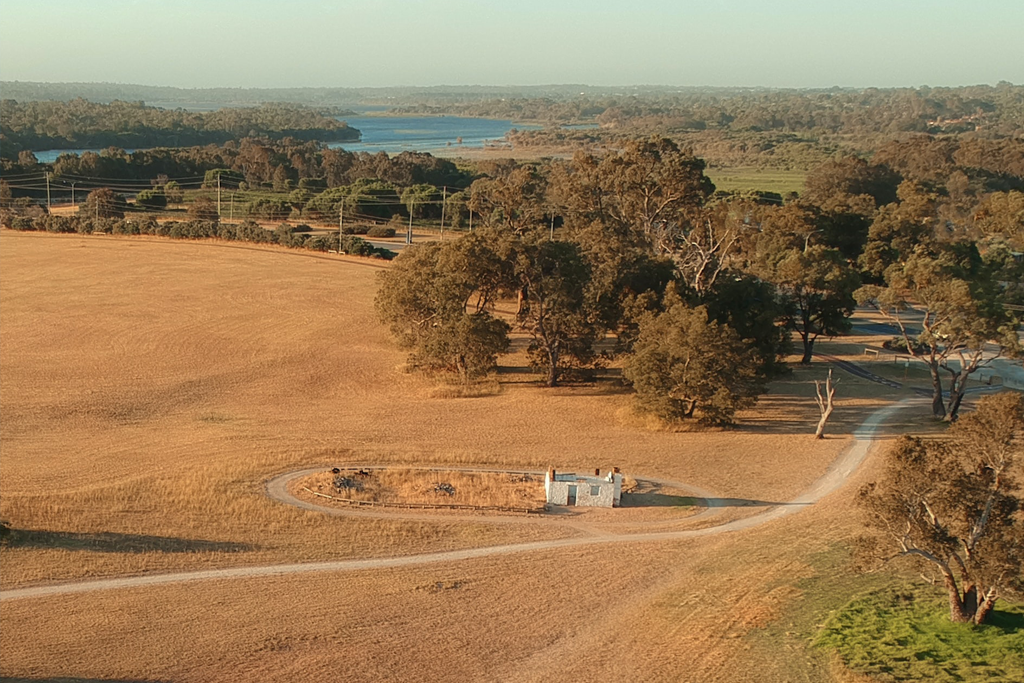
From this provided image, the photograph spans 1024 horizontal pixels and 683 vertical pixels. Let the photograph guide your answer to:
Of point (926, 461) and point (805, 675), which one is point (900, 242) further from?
point (805, 675)

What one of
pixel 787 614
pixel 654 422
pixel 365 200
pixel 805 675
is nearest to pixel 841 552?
pixel 787 614

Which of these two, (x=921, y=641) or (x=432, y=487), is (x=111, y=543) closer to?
(x=432, y=487)

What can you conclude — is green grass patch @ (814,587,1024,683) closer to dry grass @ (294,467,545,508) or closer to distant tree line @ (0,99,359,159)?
dry grass @ (294,467,545,508)

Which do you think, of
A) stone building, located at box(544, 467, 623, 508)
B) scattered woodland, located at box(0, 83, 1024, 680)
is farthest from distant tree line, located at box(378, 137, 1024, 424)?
stone building, located at box(544, 467, 623, 508)

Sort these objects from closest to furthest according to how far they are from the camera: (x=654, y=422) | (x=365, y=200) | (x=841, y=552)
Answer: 1. (x=841, y=552)
2. (x=654, y=422)
3. (x=365, y=200)

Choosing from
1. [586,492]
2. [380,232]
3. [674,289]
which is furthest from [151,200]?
[586,492]

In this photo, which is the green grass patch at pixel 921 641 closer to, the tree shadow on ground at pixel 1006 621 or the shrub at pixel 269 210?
the tree shadow on ground at pixel 1006 621
